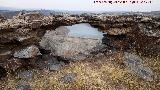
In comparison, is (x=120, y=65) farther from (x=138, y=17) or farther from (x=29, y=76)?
(x=29, y=76)

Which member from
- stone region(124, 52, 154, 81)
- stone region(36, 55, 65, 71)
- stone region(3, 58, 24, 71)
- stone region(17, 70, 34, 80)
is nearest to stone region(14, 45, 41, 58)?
stone region(3, 58, 24, 71)

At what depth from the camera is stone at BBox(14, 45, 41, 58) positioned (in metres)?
13.5

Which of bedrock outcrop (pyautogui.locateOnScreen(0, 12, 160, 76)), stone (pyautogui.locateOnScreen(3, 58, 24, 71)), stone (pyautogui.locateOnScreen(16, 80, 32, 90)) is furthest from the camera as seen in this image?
bedrock outcrop (pyautogui.locateOnScreen(0, 12, 160, 76))

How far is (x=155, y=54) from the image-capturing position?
51.3 ft

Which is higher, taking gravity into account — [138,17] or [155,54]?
[138,17]

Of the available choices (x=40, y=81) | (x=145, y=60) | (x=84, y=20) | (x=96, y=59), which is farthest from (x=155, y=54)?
(x=40, y=81)

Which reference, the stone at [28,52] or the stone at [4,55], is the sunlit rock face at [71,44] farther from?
the stone at [4,55]

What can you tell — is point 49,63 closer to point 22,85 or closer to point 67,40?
point 22,85

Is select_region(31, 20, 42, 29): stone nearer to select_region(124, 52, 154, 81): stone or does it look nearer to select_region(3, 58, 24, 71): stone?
select_region(3, 58, 24, 71): stone

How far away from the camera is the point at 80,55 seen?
50.5ft

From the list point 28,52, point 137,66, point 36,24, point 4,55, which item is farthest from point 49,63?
point 137,66

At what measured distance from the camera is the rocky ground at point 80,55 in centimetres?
1285

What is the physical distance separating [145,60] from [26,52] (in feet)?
22.4

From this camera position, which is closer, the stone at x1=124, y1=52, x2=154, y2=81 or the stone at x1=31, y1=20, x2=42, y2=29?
the stone at x1=124, y1=52, x2=154, y2=81
